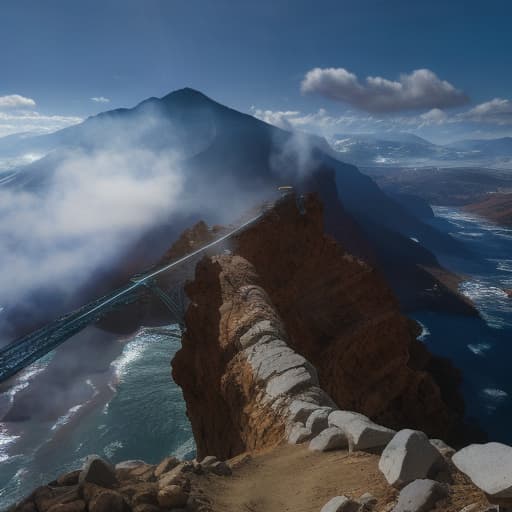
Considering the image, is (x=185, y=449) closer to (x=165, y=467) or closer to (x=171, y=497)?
(x=165, y=467)

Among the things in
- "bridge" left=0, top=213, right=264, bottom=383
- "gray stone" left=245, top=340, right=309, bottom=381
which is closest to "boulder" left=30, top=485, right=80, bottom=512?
"gray stone" left=245, top=340, right=309, bottom=381

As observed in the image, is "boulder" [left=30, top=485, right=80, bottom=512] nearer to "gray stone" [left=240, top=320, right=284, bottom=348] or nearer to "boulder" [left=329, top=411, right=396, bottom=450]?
"boulder" [left=329, top=411, right=396, bottom=450]

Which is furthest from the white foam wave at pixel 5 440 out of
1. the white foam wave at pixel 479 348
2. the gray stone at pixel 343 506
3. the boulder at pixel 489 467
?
the white foam wave at pixel 479 348

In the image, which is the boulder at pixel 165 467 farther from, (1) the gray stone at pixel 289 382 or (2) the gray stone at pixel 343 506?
(1) the gray stone at pixel 289 382

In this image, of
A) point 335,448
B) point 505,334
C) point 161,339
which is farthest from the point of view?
point 505,334

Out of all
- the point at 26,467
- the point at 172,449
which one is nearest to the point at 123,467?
the point at 172,449

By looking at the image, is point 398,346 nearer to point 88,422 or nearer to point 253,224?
point 253,224

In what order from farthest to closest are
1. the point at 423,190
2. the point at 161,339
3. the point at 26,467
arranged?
the point at 423,190 → the point at 161,339 → the point at 26,467
